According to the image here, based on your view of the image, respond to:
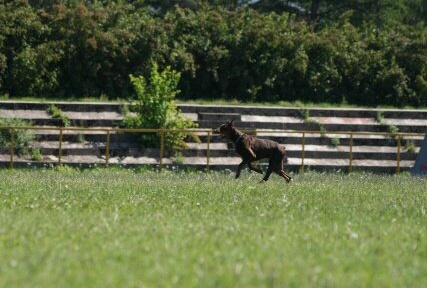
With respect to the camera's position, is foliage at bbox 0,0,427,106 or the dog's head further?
foliage at bbox 0,0,427,106

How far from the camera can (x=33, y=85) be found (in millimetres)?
42469

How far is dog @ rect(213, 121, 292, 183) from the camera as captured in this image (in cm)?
2809

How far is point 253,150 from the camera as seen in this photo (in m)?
28.4

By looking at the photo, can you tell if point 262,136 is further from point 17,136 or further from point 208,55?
point 17,136

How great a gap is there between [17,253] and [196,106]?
30.2m

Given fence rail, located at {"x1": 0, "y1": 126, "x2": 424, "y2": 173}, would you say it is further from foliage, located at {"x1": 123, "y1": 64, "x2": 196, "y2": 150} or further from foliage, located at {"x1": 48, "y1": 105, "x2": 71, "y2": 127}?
foliage, located at {"x1": 48, "y1": 105, "x2": 71, "y2": 127}

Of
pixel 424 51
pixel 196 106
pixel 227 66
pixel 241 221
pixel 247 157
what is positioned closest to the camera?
pixel 241 221

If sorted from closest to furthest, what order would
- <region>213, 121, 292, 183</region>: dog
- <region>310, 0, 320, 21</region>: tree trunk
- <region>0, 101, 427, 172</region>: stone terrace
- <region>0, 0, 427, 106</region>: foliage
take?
<region>213, 121, 292, 183</region>: dog < <region>0, 101, 427, 172</region>: stone terrace < <region>0, 0, 427, 106</region>: foliage < <region>310, 0, 320, 21</region>: tree trunk

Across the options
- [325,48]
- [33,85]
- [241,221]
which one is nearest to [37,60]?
[33,85]

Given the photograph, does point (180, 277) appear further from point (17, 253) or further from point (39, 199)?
point (39, 199)

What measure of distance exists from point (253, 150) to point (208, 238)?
15.0m

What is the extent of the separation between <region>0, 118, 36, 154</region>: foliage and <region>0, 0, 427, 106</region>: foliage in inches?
183

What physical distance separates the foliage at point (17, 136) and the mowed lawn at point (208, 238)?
14673 millimetres

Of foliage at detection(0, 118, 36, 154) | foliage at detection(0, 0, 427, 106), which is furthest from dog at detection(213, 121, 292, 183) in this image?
foliage at detection(0, 0, 427, 106)
